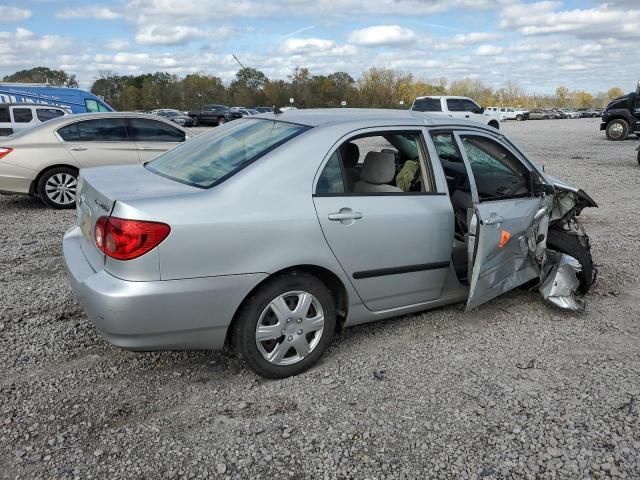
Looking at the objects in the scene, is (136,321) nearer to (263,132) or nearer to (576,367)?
(263,132)

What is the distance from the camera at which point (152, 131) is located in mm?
9109

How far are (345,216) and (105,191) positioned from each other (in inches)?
54.5

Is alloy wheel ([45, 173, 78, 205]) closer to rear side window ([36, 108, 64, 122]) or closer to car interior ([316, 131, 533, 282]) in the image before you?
car interior ([316, 131, 533, 282])

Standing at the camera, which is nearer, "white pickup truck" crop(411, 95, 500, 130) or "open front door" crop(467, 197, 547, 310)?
"open front door" crop(467, 197, 547, 310)

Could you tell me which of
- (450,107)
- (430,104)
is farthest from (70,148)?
(450,107)

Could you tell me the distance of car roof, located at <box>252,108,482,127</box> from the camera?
360 centimetres

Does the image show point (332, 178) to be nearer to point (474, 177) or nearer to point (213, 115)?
point (474, 177)

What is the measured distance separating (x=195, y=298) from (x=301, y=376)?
91 cm

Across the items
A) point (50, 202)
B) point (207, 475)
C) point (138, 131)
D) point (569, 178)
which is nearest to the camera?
point (207, 475)

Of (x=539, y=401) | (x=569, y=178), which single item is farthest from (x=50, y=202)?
(x=569, y=178)

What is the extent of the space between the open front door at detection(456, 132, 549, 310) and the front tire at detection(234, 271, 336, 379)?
1.11 metres

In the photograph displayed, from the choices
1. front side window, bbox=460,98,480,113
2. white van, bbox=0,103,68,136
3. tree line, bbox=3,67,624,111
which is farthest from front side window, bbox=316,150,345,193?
tree line, bbox=3,67,624,111

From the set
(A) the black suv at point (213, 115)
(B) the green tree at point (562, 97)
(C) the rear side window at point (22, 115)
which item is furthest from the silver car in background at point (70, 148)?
(B) the green tree at point (562, 97)

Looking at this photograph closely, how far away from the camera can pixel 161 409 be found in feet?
10.0
